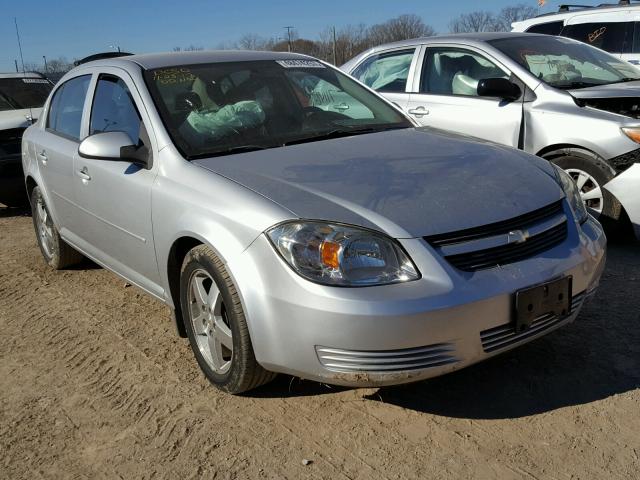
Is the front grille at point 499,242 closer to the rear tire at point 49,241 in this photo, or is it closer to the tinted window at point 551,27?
the rear tire at point 49,241

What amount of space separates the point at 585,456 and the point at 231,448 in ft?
4.57

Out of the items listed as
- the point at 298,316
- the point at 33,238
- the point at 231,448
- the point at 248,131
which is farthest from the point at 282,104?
the point at 33,238

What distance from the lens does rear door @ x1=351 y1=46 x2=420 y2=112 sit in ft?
21.1

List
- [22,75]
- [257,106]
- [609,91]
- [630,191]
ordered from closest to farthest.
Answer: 1. [257,106]
2. [630,191]
3. [609,91]
4. [22,75]

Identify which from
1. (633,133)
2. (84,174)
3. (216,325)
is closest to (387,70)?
(633,133)

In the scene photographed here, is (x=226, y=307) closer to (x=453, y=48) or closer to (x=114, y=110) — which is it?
(x=114, y=110)

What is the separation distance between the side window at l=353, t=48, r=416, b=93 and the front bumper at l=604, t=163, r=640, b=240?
7.82ft

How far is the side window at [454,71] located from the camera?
591cm

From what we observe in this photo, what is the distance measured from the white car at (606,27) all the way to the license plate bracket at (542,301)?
7.59 m

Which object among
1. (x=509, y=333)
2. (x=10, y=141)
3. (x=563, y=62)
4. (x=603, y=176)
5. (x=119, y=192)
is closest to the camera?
(x=509, y=333)

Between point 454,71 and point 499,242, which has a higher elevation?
point 454,71

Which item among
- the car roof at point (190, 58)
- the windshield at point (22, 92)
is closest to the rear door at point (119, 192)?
the car roof at point (190, 58)

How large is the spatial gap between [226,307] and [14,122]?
19.6 feet

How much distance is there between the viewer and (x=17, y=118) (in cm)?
787
